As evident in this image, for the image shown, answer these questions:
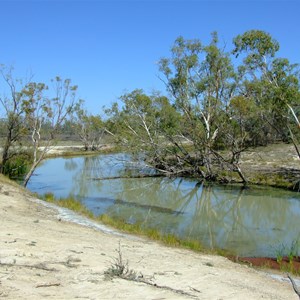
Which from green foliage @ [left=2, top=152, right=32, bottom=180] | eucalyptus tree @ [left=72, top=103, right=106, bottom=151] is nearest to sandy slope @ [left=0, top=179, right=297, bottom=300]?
green foliage @ [left=2, top=152, right=32, bottom=180]

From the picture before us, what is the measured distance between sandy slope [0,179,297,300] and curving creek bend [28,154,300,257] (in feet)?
11.5

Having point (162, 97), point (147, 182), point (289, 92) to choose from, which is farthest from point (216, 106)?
point (289, 92)

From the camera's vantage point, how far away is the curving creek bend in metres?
13.9

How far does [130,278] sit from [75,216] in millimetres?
8240

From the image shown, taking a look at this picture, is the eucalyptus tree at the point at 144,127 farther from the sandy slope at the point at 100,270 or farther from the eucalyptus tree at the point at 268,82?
the sandy slope at the point at 100,270

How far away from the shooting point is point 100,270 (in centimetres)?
723

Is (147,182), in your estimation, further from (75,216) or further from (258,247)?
(258,247)

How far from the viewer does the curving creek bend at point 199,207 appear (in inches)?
546

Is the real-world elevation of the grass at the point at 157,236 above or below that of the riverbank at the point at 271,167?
below

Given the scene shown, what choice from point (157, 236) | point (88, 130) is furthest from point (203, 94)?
point (88, 130)

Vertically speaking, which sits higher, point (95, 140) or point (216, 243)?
point (95, 140)

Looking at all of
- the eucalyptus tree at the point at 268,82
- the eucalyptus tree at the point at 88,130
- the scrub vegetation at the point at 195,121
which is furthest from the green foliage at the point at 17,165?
the eucalyptus tree at the point at 88,130

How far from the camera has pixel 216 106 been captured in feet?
101

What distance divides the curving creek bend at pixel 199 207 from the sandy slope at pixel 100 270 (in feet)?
11.5
